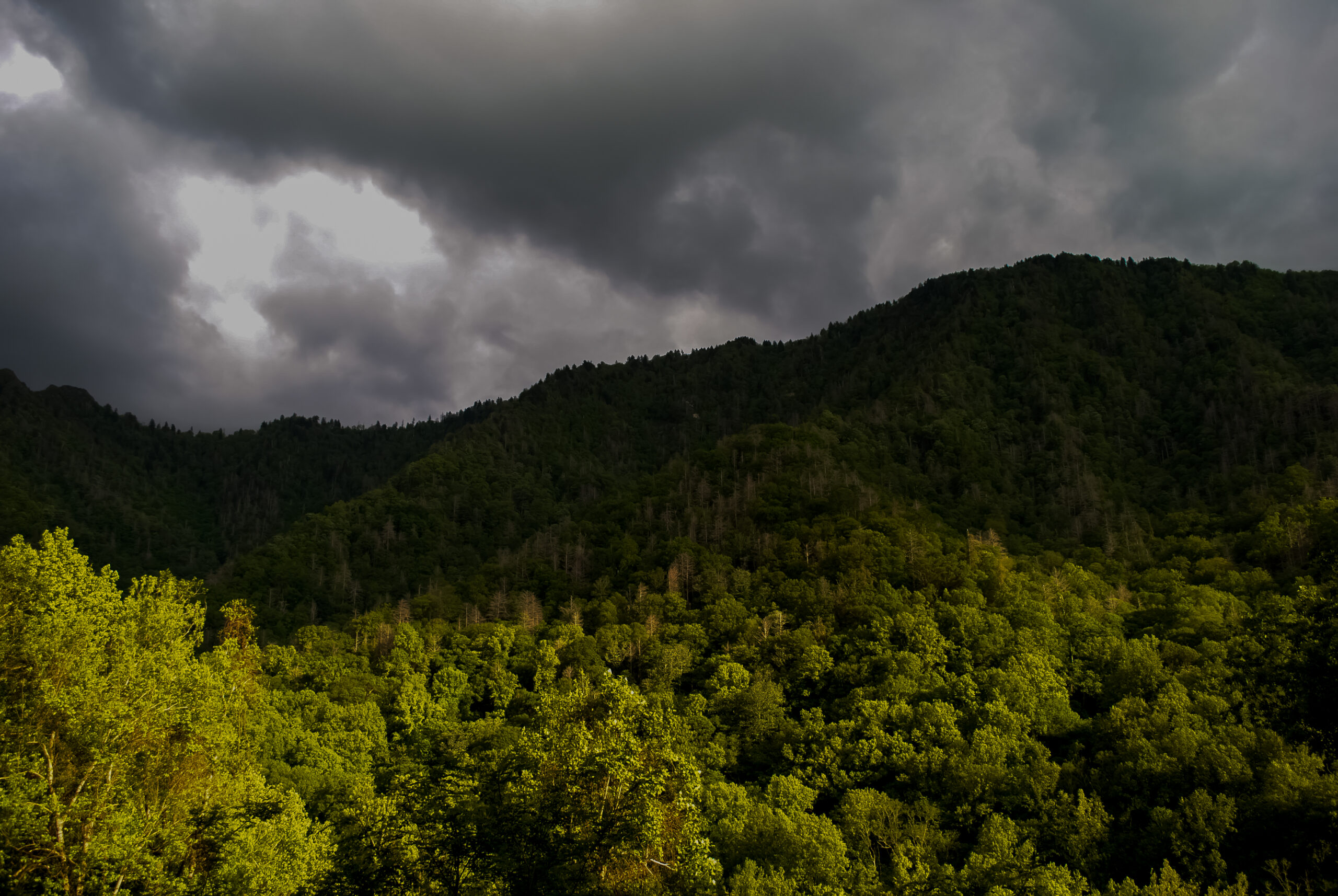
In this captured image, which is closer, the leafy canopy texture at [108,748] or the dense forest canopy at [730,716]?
the leafy canopy texture at [108,748]

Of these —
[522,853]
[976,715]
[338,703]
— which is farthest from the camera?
[338,703]

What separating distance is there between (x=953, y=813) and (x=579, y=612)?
8281 cm

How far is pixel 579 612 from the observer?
147 m

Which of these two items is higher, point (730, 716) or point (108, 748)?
point (108, 748)

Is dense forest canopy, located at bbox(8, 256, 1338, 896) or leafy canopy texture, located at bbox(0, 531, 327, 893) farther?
dense forest canopy, located at bbox(8, 256, 1338, 896)

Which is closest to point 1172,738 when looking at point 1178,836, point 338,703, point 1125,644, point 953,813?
point 1178,836

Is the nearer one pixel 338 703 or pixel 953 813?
pixel 953 813

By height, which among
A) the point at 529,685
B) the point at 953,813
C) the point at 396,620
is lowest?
the point at 953,813

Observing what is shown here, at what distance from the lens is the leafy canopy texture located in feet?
93.2

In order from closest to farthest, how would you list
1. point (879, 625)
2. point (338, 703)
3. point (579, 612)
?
point (338, 703)
point (879, 625)
point (579, 612)

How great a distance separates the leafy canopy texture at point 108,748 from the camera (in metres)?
28.4

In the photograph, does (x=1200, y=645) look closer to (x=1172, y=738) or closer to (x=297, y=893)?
(x=1172, y=738)

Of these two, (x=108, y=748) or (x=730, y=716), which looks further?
(x=730, y=716)

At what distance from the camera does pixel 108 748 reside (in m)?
29.6
